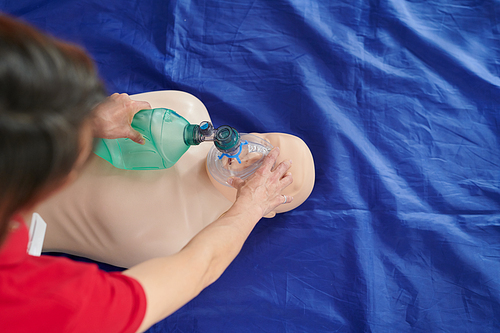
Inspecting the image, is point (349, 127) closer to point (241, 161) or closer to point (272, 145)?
point (272, 145)

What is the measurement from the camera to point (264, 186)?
0.75 metres

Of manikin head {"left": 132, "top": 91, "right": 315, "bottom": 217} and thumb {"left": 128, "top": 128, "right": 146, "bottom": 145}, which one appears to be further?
manikin head {"left": 132, "top": 91, "right": 315, "bottom": 217}

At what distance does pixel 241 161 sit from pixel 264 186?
15cm

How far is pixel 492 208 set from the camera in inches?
37.3

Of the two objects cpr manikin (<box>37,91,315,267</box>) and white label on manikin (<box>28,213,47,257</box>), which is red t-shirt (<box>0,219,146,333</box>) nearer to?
white label on manikin (<box>28,213,47,257</box>)

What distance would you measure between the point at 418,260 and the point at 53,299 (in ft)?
3.06

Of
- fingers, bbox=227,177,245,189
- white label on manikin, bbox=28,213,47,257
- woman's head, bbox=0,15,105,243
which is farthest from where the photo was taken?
fingers, bbox=227,177,245,189

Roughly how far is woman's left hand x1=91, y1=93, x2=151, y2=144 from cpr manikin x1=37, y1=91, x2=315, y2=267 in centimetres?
15

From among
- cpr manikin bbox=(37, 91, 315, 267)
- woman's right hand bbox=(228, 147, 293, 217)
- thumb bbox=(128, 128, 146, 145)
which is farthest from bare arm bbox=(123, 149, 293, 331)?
thumb bbox=(128, 128, 146, 145)

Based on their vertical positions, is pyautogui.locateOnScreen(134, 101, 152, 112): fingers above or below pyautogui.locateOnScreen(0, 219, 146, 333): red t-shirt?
above

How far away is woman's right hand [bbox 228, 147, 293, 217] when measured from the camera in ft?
2.37

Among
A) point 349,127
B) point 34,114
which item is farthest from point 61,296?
point 349,127

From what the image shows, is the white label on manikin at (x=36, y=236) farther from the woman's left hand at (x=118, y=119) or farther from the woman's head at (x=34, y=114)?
the woman's head at (x=34, y=114)

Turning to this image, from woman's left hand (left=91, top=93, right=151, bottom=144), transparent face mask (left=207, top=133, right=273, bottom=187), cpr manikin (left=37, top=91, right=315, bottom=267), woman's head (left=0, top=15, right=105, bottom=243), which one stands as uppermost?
woman's head (left=0, top=15, right=105, bottom=243)
